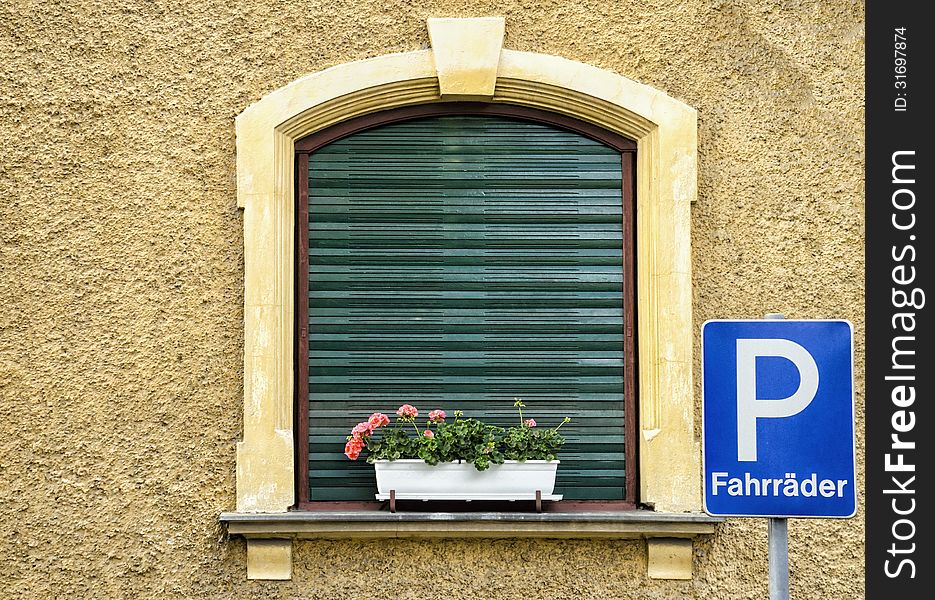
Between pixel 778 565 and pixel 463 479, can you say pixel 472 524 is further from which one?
pixel 778 565

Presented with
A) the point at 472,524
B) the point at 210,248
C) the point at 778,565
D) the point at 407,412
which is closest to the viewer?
the point at 778,565

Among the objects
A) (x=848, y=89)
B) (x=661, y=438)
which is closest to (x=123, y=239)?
(x=661, y=438)

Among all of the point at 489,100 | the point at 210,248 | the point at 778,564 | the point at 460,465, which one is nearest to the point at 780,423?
the point at 778,564

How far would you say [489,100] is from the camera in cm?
608

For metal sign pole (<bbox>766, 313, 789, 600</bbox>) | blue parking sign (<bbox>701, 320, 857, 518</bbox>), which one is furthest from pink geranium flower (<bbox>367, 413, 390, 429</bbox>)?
metal sign pole (<bbox>766, 313, 789, 600</bbox>)

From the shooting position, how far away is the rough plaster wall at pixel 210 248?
577 centimetres

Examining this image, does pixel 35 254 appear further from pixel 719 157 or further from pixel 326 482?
pixel 719 157

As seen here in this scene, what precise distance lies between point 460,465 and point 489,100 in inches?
69.7

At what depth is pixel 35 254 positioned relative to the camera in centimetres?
588

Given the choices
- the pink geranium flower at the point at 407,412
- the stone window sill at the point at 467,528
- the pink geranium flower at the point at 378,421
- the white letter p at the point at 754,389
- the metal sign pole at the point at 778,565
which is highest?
the white letter p at the point at 754,389

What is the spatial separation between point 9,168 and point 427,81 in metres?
2.02

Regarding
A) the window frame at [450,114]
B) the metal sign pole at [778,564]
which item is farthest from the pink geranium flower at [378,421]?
the metal sign pole at [778,564]

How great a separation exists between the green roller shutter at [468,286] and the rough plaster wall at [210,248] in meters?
0.40

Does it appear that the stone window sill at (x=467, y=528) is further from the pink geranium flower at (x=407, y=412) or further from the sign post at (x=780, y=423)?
the sign post at (x=780, y=423)
